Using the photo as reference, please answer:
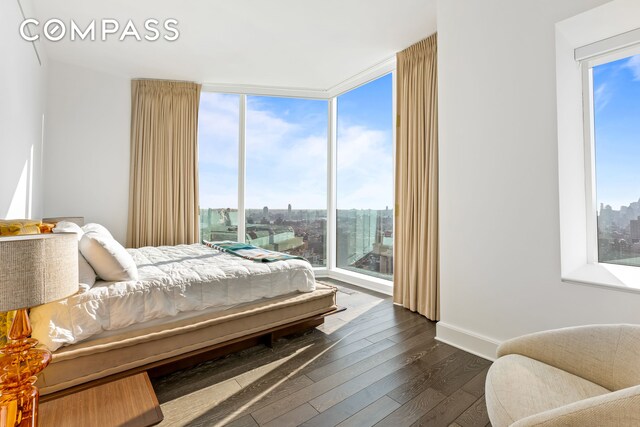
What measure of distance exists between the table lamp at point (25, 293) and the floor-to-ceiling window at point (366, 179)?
3372mm

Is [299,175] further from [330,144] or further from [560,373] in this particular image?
[560,373]

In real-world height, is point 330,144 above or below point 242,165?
above

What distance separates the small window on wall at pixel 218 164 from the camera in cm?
438

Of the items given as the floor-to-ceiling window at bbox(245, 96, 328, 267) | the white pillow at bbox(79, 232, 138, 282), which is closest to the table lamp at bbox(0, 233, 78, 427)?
the white pillow at bbox(79, 232, 138, 282)

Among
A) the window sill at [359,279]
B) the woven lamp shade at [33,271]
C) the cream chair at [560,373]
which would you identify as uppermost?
the woven lamp shade at [33,271]

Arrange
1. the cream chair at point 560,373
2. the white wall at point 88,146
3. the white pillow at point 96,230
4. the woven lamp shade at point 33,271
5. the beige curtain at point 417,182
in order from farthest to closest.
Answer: the white wall at point 88,146
the beige curtain at point 417,182
the white pillow at point 96,230
the cream chair at point 560,373
the woven lamp shade at point 33,271

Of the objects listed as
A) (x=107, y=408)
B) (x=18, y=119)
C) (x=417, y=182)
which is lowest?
(x=107, y=408)

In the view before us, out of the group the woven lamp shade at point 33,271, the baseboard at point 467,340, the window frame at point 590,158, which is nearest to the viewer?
the woven lamp shade at point 33,271

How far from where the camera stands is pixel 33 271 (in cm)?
86

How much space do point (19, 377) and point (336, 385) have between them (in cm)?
148

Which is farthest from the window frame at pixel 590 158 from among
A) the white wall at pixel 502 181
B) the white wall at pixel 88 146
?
the white wall at pixel 88 146

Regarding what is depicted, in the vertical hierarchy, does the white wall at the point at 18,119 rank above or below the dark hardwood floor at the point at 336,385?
above

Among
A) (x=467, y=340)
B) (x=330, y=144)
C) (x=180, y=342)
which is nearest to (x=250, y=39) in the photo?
(x=330, y=144)

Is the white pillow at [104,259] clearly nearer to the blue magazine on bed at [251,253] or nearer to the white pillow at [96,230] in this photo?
the white pillow at [96,230]
